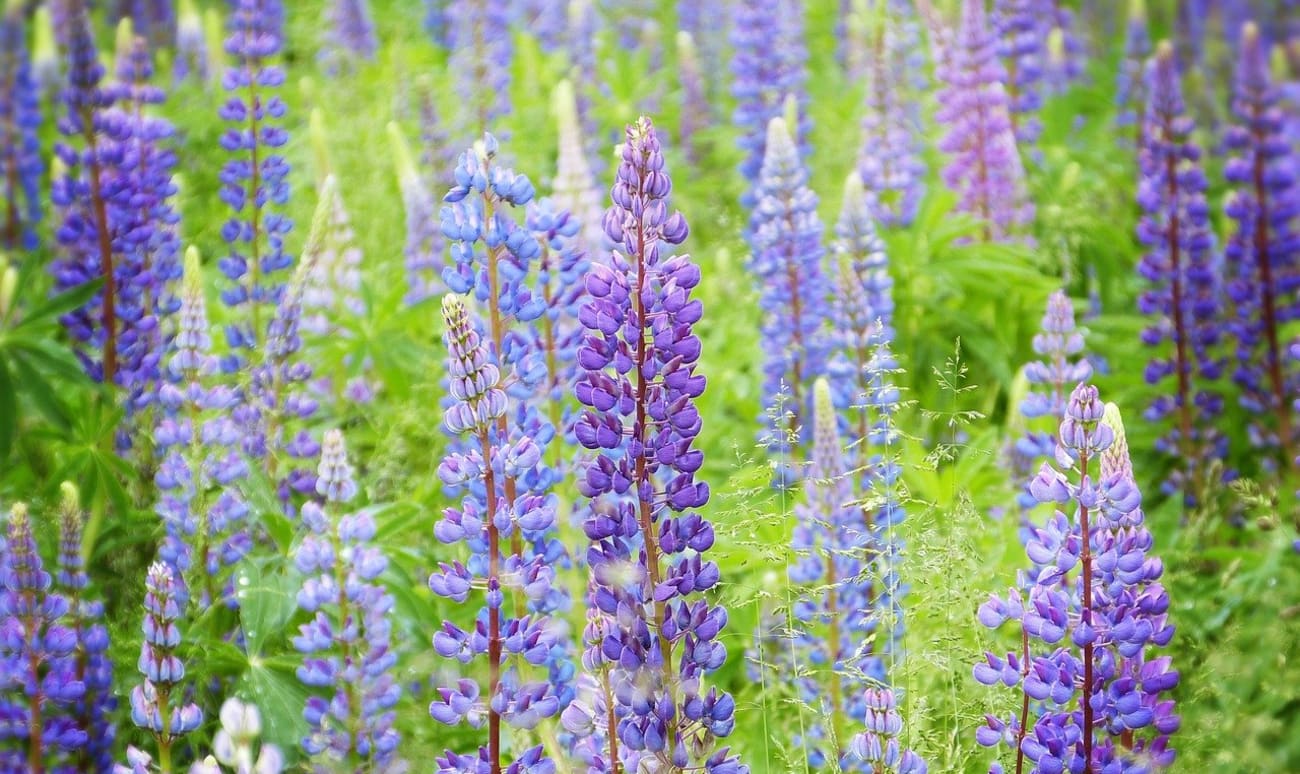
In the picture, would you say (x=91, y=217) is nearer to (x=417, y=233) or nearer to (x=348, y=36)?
(x=417, y=233)

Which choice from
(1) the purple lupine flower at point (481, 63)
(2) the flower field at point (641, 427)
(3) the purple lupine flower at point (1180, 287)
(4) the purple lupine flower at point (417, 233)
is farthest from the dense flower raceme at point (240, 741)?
(1) the purple lupine flower at point (481, 63)

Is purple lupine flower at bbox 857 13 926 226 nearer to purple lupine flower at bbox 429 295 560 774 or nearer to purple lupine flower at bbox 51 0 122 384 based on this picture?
purple lupine flower at bbox 51 0 122 384

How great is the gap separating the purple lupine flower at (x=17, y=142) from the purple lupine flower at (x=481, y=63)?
1585 mm

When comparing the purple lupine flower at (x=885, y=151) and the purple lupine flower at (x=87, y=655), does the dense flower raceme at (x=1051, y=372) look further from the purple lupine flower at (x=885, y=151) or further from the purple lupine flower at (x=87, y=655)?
the purple lupine flower at (x=87, y=655)

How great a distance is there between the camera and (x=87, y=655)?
8.77ft

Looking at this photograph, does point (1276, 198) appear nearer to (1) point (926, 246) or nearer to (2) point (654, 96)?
(1) point (926, 246)

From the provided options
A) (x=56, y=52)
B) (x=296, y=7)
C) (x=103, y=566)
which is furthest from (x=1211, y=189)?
(x=296, y=7)

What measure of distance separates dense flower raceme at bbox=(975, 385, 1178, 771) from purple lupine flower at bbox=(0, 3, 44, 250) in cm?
400

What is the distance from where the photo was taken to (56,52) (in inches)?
252

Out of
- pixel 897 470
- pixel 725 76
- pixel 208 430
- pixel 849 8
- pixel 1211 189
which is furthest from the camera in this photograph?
pixel 849 8

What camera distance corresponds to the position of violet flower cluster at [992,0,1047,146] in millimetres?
5312

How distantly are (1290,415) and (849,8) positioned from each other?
3.92m

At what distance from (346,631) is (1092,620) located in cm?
119

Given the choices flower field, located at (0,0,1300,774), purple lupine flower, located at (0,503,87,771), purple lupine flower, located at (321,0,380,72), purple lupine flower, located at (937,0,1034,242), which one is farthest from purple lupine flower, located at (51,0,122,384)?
purple lupine flower, located at (321,0,380,72)
